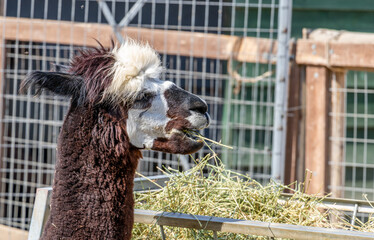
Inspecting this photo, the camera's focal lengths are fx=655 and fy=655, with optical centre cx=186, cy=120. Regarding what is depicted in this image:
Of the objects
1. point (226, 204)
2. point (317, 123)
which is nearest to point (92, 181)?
point (226, 204)

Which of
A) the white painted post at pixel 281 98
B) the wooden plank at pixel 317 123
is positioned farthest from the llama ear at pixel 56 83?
the white painted post at pixel 281 98

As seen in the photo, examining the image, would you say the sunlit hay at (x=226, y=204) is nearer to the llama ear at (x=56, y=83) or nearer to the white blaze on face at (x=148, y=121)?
the white blaze on face at (x=148, y=121)

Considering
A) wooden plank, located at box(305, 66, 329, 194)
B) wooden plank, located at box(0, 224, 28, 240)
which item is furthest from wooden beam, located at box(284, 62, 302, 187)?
wooden plank, located at box(0, 224, 28, 240)

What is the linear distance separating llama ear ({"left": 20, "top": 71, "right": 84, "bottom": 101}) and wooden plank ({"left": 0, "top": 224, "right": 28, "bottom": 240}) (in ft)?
10.2

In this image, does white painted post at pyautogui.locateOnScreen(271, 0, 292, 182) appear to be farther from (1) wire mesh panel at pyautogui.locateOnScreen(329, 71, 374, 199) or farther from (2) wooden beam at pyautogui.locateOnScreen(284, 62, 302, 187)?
(1) wire mesh panel at pyautogui.locateOnScreen(329, 71, 374, 199)

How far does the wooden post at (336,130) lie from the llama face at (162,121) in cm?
233

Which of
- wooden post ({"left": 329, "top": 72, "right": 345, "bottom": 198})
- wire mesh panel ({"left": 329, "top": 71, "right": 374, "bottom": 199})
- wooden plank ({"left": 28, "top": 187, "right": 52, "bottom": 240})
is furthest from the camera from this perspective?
wire mesh panel ({"left": 329, "top": 71, "right": 374, "bottom": 199})

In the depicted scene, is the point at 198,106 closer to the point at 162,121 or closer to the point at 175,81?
the point at 162,121

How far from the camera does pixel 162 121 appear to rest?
2.66 meters

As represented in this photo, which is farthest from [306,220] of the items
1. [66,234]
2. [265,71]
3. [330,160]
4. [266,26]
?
[266,26]

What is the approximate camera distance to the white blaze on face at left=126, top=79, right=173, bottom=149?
104 inches

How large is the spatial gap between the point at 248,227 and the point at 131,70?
79 centimetres

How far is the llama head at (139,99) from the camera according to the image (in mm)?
2623

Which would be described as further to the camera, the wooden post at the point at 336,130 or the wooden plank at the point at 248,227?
the wooden post at the point at 336,130
